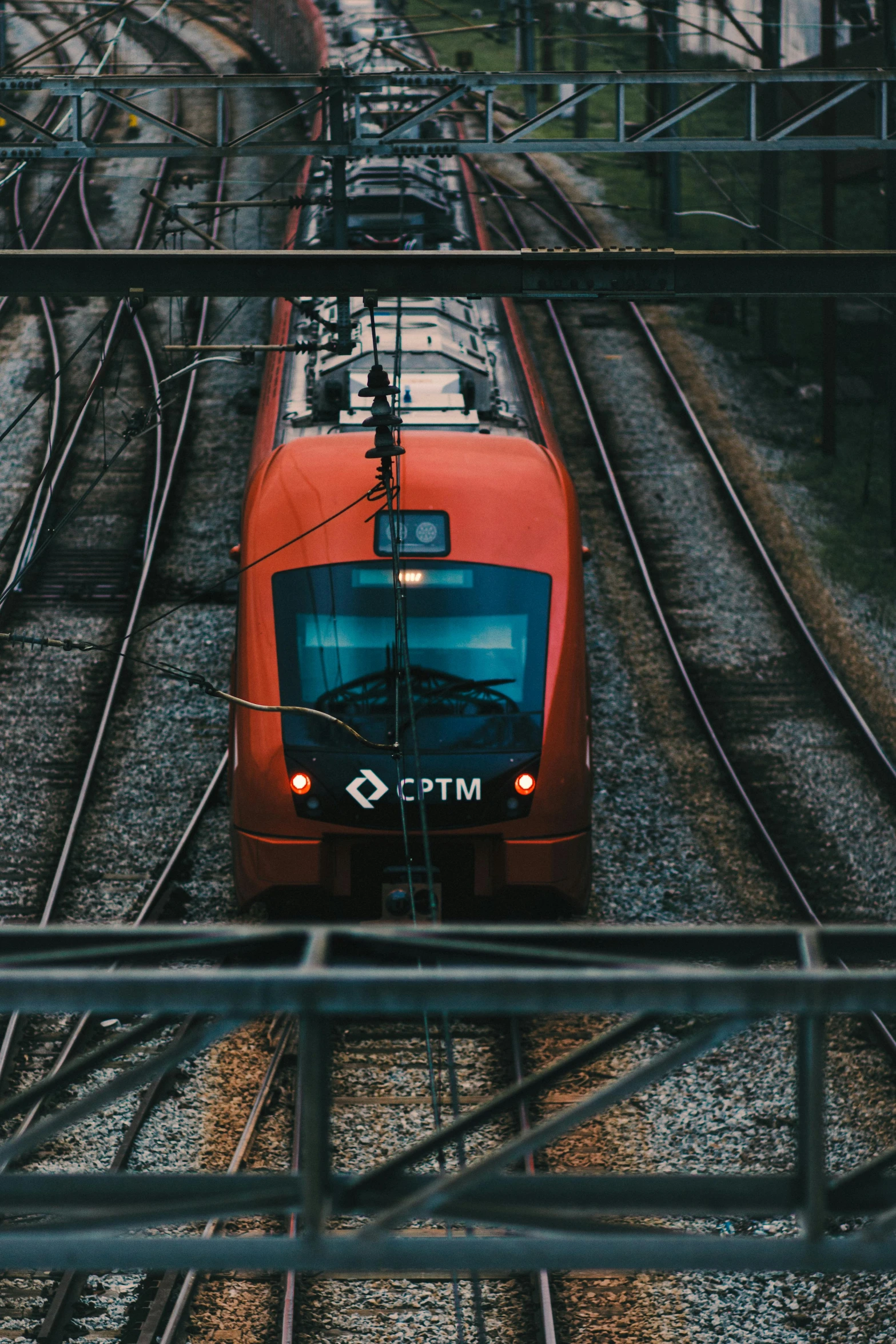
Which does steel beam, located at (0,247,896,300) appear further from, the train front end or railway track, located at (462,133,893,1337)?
railway track, located at (462,133,893,1337)

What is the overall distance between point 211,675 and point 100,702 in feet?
3.41

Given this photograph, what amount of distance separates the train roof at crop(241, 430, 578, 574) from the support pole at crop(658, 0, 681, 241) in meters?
14.4

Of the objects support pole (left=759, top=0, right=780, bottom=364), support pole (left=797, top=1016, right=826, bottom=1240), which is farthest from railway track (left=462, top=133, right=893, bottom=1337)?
support pole (left=797, top=1016, right=826, bottom=1240)

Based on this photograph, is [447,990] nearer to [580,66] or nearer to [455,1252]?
[455,1252]

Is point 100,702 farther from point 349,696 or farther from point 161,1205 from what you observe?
point 161,1205

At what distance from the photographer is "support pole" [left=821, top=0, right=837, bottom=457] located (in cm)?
1850

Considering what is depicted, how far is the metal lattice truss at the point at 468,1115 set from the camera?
4.03 metres

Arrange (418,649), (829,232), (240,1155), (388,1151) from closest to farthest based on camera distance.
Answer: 1. (240,1155)
2. (388,1151)
3. (418,649)
4. (829,232)

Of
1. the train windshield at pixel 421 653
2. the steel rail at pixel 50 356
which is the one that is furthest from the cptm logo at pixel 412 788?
the steel rail at pixel 50 356

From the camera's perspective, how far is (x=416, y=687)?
9922 millimetres

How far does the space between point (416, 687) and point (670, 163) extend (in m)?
17.7

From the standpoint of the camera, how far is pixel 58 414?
66.0 ft

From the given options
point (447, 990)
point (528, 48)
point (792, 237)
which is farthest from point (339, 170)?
point (528, 48)

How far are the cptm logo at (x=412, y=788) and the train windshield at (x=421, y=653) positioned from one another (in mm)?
223
